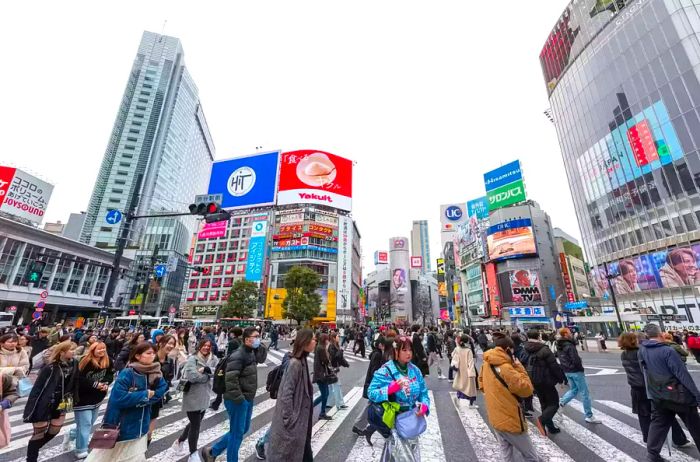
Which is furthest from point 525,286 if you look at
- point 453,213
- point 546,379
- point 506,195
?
point 546,379

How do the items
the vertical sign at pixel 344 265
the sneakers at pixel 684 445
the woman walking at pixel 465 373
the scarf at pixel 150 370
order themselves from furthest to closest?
the vertical sign at pixel 344 265, the woman walking at pixel 465 373, the sneakers at pixel 684 445, the scarf at pixel 150 370

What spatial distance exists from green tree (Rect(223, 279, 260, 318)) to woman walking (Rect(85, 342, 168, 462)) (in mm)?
47508

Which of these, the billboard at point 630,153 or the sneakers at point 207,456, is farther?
the billboard at point 630,153

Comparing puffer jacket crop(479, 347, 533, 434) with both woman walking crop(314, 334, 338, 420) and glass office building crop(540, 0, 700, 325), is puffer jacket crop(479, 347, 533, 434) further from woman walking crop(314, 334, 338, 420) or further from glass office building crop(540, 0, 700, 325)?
glass office building crop(540, 0, 700, 325)

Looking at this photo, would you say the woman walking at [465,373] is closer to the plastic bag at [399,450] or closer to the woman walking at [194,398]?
the plastic bag at [399,450]

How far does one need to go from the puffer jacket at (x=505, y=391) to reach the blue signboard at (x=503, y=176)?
2415 inches

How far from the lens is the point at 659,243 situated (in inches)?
1367

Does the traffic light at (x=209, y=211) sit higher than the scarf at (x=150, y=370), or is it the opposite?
the traffic light at (x=209, y=211)

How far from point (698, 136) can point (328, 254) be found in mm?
52277

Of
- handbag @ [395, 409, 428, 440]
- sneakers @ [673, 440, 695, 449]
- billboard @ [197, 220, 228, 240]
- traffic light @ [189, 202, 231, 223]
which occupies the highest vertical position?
billboard @ [197, 220, 228, 240]

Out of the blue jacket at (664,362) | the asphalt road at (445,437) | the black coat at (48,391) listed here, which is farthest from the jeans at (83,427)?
the blue jacket at (664,362)

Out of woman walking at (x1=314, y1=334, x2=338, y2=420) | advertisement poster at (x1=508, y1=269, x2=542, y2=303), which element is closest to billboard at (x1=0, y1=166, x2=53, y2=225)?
woman walking at (x1=314, y1=334, x2=338, y2=420)

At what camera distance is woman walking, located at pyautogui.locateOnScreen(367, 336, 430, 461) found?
3086mm

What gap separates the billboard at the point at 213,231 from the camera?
5847 centimetres
